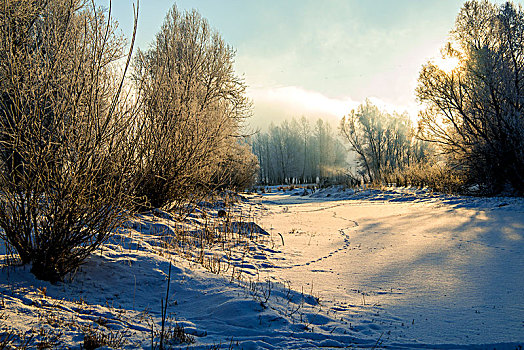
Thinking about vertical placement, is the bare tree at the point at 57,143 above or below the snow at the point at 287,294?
above

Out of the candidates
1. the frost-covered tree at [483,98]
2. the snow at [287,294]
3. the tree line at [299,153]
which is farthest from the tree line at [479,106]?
the tree line at [299,153]

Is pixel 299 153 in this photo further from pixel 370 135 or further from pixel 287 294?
pixel 287 294

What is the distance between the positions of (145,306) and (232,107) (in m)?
11.6

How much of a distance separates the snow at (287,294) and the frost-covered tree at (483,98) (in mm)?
5429

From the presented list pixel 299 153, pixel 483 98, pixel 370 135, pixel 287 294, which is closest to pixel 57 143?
pixel 287 294

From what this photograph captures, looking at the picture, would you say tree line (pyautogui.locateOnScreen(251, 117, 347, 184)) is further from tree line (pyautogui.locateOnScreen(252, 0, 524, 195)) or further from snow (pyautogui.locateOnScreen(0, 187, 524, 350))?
snow (pyautogui.locateOnScreen(0, 187, 524, 350))

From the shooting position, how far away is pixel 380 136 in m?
29.5

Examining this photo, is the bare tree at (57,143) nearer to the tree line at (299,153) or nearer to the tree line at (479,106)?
the tree line at (479,106)

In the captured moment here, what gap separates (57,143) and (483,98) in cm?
1121

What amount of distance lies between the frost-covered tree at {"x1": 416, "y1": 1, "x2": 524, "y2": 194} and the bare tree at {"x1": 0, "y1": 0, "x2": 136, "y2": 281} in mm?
10310

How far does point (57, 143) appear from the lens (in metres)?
2.36

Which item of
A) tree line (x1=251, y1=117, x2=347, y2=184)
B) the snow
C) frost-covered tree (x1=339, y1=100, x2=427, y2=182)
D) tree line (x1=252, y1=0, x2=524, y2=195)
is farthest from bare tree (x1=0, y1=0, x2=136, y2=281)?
tree line (x1=251, y1=117, x2=347, y2=184)

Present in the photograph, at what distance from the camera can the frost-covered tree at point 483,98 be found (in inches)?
345

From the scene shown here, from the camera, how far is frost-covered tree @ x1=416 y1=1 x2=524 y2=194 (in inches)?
345
